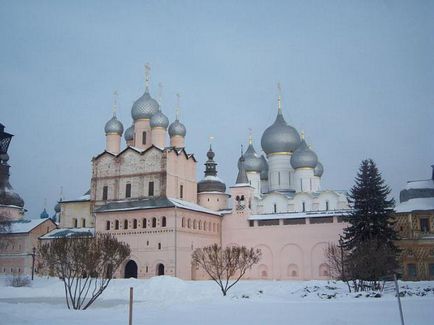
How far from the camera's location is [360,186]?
3553 centimetres

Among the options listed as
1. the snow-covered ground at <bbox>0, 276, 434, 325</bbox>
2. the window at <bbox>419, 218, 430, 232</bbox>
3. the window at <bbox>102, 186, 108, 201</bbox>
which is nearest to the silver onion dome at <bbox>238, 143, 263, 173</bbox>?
the window at <bbox>102, 186, 108, 201</bbox>

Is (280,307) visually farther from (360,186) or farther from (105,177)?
(105,177)

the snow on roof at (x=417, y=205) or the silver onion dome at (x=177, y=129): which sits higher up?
the silver onion dome at (x=177, y=129)

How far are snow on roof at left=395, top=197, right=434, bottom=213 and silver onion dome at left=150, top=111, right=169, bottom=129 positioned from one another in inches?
859

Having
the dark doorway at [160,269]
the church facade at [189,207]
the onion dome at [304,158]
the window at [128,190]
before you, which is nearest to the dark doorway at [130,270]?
the church facade at [189,207]

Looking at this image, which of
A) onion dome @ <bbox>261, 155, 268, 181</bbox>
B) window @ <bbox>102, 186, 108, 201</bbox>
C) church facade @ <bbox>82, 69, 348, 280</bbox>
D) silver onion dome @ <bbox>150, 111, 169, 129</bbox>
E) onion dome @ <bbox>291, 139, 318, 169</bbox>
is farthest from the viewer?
onion dome @ <bbox>261, 155, 268, 181</bbox>

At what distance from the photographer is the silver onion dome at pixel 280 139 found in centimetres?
5525

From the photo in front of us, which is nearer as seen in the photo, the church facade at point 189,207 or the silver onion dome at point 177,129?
the church facade at point 189,207

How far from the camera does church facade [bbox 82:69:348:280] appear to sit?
42.5m

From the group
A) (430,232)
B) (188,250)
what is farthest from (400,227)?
(188,250)

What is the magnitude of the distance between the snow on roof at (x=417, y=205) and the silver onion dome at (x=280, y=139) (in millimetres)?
16920

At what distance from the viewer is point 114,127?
5069 centimetres

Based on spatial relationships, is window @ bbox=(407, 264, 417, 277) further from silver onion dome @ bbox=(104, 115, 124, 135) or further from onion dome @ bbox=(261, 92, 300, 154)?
silver onion dome @ bbox=(104, 115, 124, 135)

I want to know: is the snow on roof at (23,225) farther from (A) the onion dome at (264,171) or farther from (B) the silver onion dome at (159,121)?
(A) the onion dome at (264,171)
